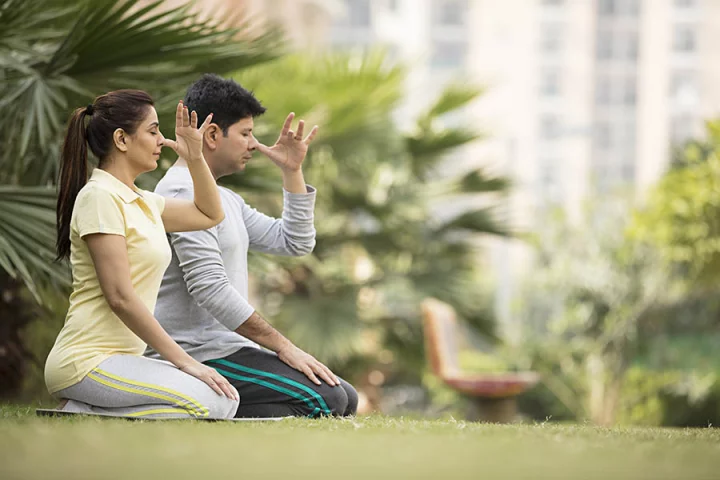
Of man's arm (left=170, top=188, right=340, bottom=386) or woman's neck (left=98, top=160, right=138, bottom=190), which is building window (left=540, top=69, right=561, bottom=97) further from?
woman's neck (left=98, top=160, right=138, bottom=190)

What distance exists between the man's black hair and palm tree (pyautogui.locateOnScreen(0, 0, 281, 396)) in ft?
2.67

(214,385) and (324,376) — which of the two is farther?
(324,376)

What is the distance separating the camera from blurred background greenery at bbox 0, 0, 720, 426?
15.6 ft

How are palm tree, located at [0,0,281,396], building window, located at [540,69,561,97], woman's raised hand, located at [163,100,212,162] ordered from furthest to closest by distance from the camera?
1. building window, located at [540,69,561,97]
2. palm tree, located at [0,0,281,396]
3. woman's raised hand, located at [163,100,212,162]

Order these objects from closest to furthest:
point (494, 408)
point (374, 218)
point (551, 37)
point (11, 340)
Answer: point (11, 340) < point (374, 218) < point (494, 408) < point (551, 37)

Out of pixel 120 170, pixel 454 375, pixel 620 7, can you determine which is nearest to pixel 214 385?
pixel 120 170

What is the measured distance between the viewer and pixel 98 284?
322cm

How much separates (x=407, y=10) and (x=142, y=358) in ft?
148

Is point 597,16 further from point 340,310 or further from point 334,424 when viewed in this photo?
point 334,424

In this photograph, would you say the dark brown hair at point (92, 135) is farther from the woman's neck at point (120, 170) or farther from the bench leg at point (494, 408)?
the bench leg at point (494, 408)

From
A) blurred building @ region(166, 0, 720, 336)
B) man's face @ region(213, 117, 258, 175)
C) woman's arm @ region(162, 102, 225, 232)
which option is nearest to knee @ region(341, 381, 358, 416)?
woman's arm @ region(162, 102, 225, 232)

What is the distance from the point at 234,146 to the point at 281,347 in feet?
2.32

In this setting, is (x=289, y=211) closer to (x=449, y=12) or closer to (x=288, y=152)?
(x=288, y=152)

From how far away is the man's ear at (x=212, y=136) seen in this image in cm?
377
